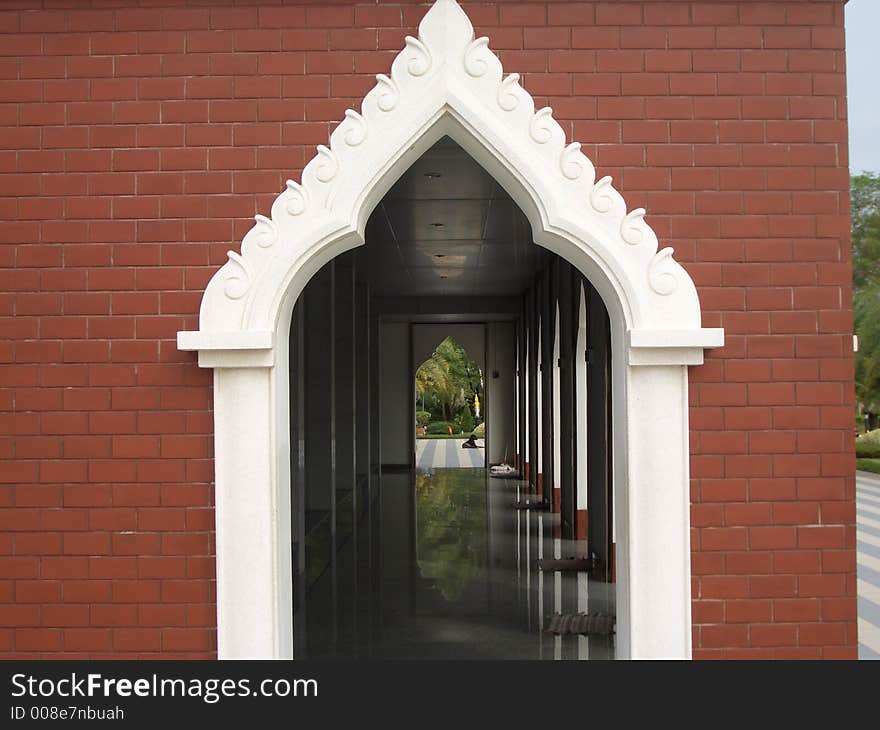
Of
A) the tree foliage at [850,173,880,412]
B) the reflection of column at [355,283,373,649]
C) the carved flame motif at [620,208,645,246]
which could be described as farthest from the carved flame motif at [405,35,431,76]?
the tree foliage at [850,173,880,412]

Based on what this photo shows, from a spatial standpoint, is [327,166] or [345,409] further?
[345,409]

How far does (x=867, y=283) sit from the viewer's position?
32438mm

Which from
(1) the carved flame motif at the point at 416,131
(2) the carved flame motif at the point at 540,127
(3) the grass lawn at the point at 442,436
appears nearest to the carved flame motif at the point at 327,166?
(1) the carved flame motif at the point at 416,131

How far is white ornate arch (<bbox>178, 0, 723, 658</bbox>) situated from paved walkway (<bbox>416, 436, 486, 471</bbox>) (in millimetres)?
16501

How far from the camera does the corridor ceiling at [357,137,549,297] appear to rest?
23.6 feet

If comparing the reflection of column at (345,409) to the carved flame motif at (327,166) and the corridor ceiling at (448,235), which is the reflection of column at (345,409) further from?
→ the carved flame motif at (327,166)

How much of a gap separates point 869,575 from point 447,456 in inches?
661

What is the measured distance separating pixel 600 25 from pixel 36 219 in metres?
2.49

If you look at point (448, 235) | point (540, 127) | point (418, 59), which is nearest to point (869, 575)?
point (448, 235)

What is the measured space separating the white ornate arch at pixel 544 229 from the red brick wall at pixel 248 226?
3.9 inches

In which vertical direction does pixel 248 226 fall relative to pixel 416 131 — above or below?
below

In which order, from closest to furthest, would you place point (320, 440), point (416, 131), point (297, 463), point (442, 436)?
point (416, 131) → point (297, 463) → point (320, 440) → point (442, 436)

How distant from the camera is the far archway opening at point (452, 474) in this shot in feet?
20.2

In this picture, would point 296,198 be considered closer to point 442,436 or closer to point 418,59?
point 418,59
